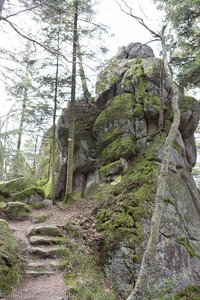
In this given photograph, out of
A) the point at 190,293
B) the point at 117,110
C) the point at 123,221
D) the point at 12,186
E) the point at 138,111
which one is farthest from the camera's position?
the point at 117,110

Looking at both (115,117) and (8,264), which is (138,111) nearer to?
(115,117)

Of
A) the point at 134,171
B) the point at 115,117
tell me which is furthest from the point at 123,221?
the point at 115,117

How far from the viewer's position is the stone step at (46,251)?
7.62m

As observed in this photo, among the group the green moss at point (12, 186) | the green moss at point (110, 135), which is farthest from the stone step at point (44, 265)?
the green moss at point (110, 135)

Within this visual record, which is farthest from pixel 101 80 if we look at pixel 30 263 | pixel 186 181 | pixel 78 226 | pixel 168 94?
pixel 30 263

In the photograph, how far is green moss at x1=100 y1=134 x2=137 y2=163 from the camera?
12562mm

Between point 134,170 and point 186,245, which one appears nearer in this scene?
point 186,245

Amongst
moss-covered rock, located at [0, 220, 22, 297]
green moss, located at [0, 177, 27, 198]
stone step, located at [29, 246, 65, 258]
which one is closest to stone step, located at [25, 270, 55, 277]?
moss-covered rock, located at [0, 220, 22, 297]

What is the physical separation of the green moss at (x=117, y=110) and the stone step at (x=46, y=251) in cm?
782

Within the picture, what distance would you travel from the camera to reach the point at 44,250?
7711 millimetres

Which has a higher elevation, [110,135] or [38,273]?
[110,135]

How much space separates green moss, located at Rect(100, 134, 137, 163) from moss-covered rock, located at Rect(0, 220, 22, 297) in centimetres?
645

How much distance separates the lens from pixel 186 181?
12133mm

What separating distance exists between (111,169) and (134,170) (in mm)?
1302
